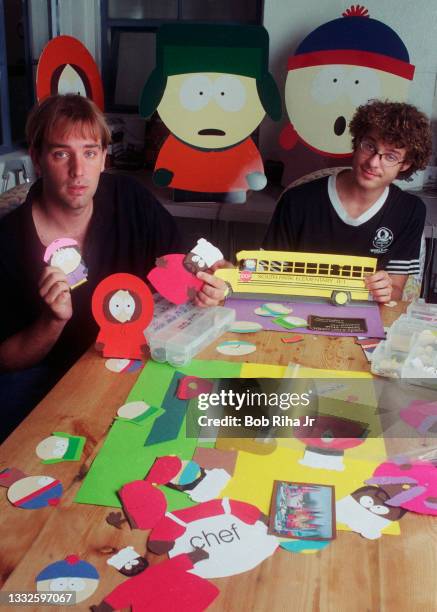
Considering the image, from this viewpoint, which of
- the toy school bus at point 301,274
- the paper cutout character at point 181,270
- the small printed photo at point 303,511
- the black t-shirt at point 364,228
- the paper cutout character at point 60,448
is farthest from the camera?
the black t-shirt at point 364,228

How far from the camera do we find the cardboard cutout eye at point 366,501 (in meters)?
0.93

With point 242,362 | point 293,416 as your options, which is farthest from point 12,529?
point 242,362

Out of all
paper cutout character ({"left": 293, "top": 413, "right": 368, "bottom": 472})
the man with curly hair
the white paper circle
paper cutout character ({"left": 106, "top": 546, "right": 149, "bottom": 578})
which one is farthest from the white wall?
paper cutout character ({"left": 106, "top": 546, "right": 149, "bottom": 578})

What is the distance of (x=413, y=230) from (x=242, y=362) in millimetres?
1061

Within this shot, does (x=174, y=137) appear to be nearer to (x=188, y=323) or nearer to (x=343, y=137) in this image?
(x=343, y=137)

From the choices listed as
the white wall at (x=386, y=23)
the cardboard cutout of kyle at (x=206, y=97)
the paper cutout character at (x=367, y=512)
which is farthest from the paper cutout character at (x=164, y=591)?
the white wall at (x=386, y=23)

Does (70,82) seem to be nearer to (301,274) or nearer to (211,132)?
(211,132)

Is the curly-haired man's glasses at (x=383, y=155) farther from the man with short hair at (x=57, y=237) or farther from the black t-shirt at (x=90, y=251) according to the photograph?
the man with short hair at (x=57, y=237)

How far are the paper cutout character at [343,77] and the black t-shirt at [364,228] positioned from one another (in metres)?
0.80

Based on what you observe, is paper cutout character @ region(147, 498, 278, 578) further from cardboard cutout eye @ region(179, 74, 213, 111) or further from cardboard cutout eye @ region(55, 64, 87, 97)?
cardboard cutout eye @ region(55, 64, 87, 97)

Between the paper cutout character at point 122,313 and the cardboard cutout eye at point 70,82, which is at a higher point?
the cardboard cutout eye at point 70,82

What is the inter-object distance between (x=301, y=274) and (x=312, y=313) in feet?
0.35

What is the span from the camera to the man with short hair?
155 cm

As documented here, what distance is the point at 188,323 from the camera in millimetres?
1471
